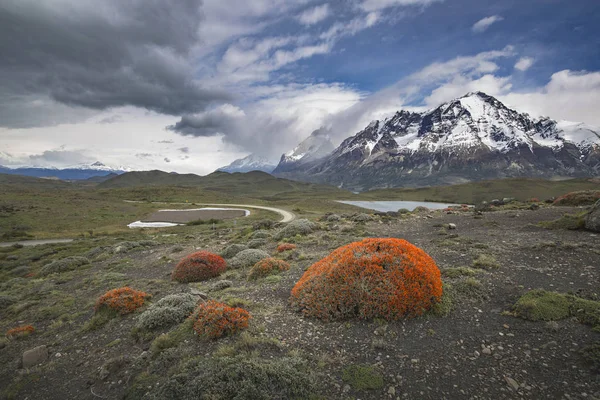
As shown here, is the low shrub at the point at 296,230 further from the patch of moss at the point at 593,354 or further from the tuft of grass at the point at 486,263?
the patch of moss at the point at 593,354

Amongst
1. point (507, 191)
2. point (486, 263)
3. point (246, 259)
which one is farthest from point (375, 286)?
point (507, 191)

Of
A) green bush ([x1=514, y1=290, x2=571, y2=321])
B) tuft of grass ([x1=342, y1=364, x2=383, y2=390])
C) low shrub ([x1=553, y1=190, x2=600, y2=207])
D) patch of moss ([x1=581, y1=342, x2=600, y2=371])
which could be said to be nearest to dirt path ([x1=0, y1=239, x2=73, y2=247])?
tuft of grass ([x1=342, y1=364, x2=383, y2=390])

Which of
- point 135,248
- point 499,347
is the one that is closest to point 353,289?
point 499,347

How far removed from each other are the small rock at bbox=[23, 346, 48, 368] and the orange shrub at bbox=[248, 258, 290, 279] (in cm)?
783

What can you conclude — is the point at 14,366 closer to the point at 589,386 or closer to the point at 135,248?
the point at 589,386

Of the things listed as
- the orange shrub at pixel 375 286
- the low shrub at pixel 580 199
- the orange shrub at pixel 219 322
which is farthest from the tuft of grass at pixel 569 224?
the orange shrub at pixel 219 322

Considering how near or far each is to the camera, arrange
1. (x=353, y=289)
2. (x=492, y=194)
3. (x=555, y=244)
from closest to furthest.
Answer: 1. (x=353, y=289)
2. (x=555, y=244)
3. (x=492, y=194)

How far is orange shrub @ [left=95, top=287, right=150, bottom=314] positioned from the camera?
446 inches

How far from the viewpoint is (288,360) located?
6.42 meters

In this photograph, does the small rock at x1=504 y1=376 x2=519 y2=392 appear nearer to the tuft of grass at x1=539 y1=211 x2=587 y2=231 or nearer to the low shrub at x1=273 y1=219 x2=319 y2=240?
the tuft of grass at x1=539 y1=211 x2=587 y2=231

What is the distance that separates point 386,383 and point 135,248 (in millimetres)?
29956

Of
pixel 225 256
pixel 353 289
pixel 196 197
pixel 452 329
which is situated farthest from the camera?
pixel 196 197

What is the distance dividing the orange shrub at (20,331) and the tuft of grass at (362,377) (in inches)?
520

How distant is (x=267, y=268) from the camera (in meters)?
14.3
